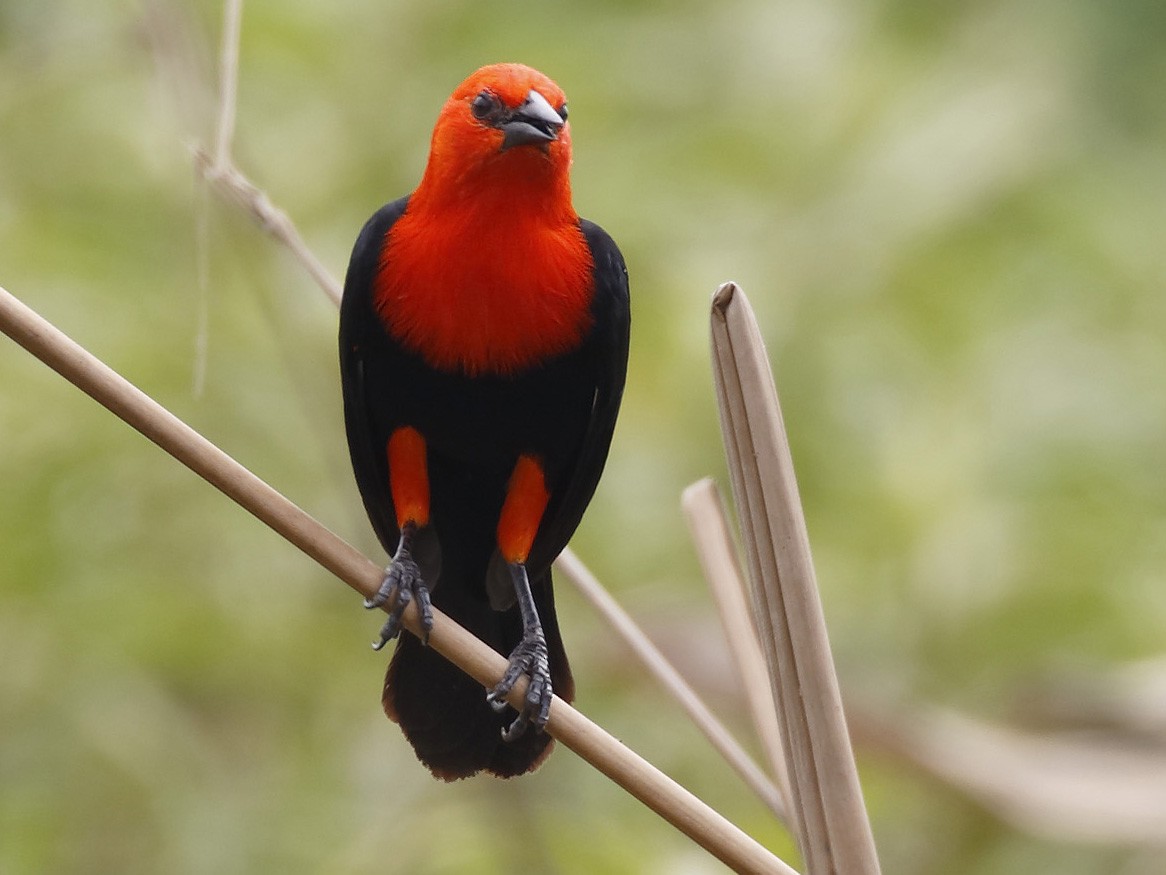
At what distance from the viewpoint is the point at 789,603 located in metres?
1.90

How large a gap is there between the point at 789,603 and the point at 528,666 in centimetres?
120

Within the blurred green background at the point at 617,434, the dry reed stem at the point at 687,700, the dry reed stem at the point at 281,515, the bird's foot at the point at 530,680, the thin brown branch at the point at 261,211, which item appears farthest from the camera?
the blurred green background at the point at 617,434

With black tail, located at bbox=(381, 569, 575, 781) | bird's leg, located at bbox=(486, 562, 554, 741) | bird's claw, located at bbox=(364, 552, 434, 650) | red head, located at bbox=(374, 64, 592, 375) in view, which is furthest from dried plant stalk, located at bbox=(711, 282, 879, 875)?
black tail, located at bbox=(381, 569, 575, 781)

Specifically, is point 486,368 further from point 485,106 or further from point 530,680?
point 530,680

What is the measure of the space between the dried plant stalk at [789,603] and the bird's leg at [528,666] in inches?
31.0

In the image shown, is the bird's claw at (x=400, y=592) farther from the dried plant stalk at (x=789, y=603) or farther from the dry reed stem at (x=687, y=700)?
the dried plant stalk at (x=789, y=603)

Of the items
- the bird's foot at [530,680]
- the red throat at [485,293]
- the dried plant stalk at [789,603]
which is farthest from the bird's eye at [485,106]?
the dried plant stalk at [789,603]

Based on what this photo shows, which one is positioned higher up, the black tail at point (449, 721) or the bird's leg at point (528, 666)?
the bird's leg at point (528, 666)

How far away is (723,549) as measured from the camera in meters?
2.59

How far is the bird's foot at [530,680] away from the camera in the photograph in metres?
2.85

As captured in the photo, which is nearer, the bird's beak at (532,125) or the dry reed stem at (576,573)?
the dry reed stem at (576,573)

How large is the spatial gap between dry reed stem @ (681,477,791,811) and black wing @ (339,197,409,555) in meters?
0.76

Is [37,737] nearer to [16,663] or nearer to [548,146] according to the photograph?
[16,663]

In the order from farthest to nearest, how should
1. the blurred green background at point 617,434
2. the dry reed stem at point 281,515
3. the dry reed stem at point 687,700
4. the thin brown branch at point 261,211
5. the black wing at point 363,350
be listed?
the blurred green background at point 617,434
the black wing at point 363,350
the thin brown branch at point 261,211
the dry reed stem at point 687,700
the dry reed stem at point 281,515
